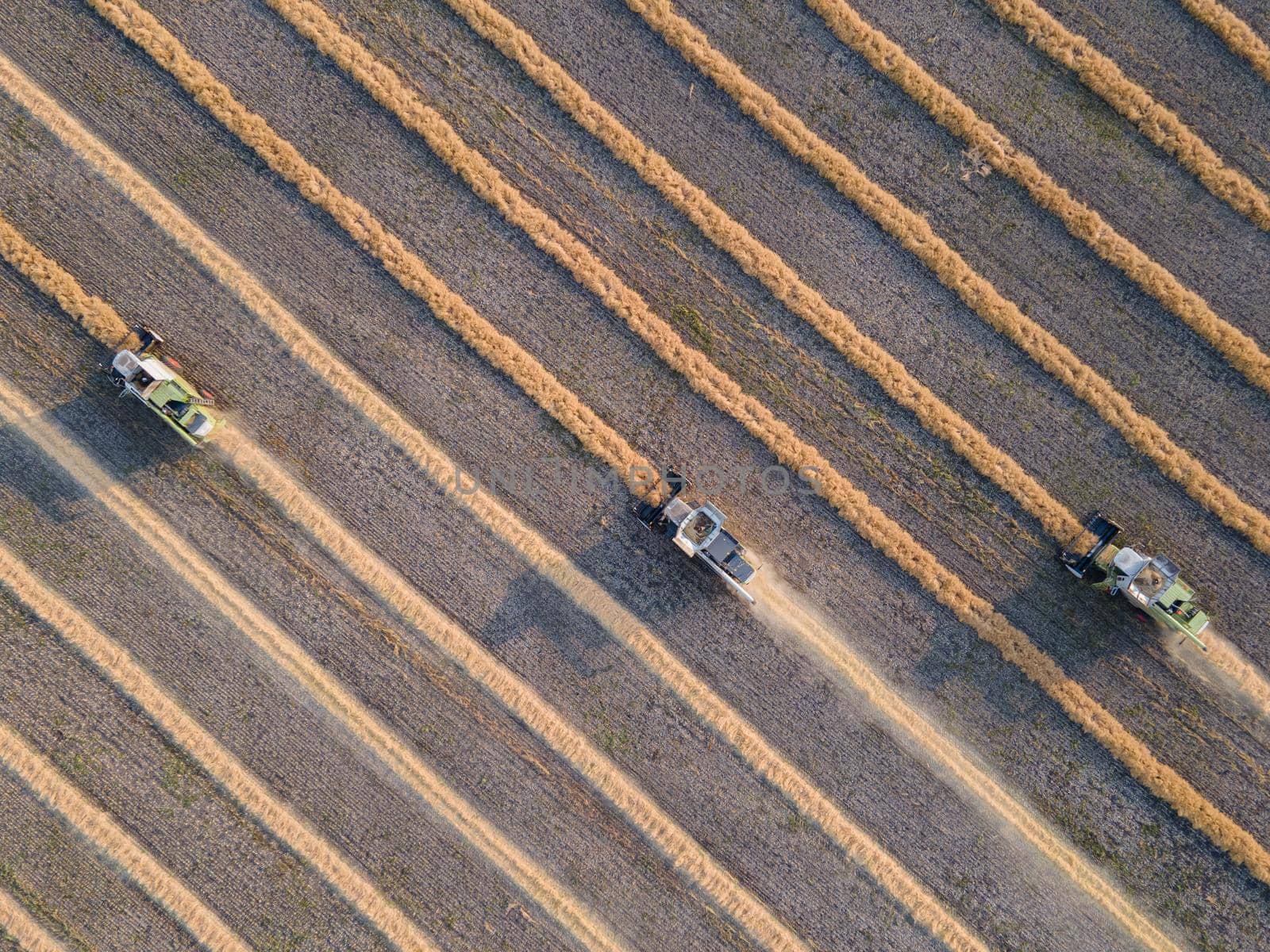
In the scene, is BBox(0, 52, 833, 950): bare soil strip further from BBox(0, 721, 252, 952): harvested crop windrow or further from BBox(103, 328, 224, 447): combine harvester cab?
BBox(0, 721, 252, 952): harvested crop windrow

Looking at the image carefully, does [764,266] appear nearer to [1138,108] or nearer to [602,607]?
[602,607]

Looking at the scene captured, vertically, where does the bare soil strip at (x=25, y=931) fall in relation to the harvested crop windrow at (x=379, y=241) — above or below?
below

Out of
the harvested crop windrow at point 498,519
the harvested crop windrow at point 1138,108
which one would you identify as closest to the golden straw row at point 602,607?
the harvested crop windrow at point 498,519

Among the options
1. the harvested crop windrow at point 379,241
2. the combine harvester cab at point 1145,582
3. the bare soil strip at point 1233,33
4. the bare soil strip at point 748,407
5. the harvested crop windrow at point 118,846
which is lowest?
the harvested crop windrow at point 118,846

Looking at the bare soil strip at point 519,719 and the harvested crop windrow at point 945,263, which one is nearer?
the bare soil strip at point 519,719

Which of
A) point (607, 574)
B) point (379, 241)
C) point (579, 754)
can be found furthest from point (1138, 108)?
point (579, 754)

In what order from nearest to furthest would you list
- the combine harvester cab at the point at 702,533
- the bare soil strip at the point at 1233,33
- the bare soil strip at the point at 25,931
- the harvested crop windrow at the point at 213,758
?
the combine harvester cab at the point at 702,533, the bare soil strip at the point at 25,931, the harvested crop windrow at the point at 213,758, the bare soil strip at the point at 1233,33

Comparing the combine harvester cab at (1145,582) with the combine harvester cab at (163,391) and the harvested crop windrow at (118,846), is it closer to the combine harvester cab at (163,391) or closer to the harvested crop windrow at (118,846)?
the combine harvester cab at (163,391)

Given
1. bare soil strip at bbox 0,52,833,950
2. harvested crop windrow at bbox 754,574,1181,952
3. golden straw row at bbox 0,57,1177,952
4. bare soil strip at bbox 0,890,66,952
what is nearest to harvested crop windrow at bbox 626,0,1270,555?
harvested crop windrow at bbox 754,574,1181,952

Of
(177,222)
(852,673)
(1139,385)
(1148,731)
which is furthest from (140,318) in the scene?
(1148,731)
